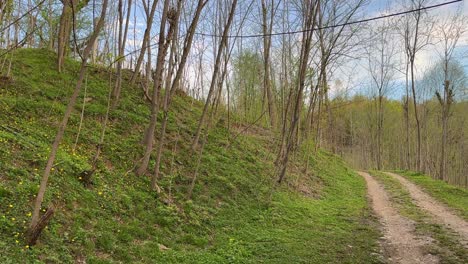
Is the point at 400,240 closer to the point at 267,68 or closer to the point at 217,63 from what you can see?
the point at 217,63

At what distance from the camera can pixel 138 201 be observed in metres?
6.76

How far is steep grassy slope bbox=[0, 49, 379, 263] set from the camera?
4.86m

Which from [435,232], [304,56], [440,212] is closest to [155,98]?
[304,56]

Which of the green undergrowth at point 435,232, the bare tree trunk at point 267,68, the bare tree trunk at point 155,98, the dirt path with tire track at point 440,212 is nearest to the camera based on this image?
the green undergrowth at point 435,232

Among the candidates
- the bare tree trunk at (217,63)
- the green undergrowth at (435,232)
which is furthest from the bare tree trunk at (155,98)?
the green undergrowth at (435,232)

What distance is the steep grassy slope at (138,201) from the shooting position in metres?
4.86

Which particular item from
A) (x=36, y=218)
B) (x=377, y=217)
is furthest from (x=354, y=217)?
(x=36, y=218)

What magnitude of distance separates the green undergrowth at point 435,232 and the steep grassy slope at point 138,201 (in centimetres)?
107

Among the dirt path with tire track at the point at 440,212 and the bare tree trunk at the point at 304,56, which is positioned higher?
the bare tree trunk at the point at 304,56

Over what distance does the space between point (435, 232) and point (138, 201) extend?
6389 mm

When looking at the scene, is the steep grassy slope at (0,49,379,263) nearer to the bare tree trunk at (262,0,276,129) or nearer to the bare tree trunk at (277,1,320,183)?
the bare tree trunk at (277,1,320,183)

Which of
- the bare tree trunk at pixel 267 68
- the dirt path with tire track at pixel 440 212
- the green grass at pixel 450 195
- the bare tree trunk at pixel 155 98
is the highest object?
the bare tree trunk at pixel 267 68

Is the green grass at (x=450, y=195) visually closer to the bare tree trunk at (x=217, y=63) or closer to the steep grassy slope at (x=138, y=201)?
the steep grassy slope at (x=138, y=201)

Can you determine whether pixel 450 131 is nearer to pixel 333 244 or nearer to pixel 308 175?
pixel 308 175
